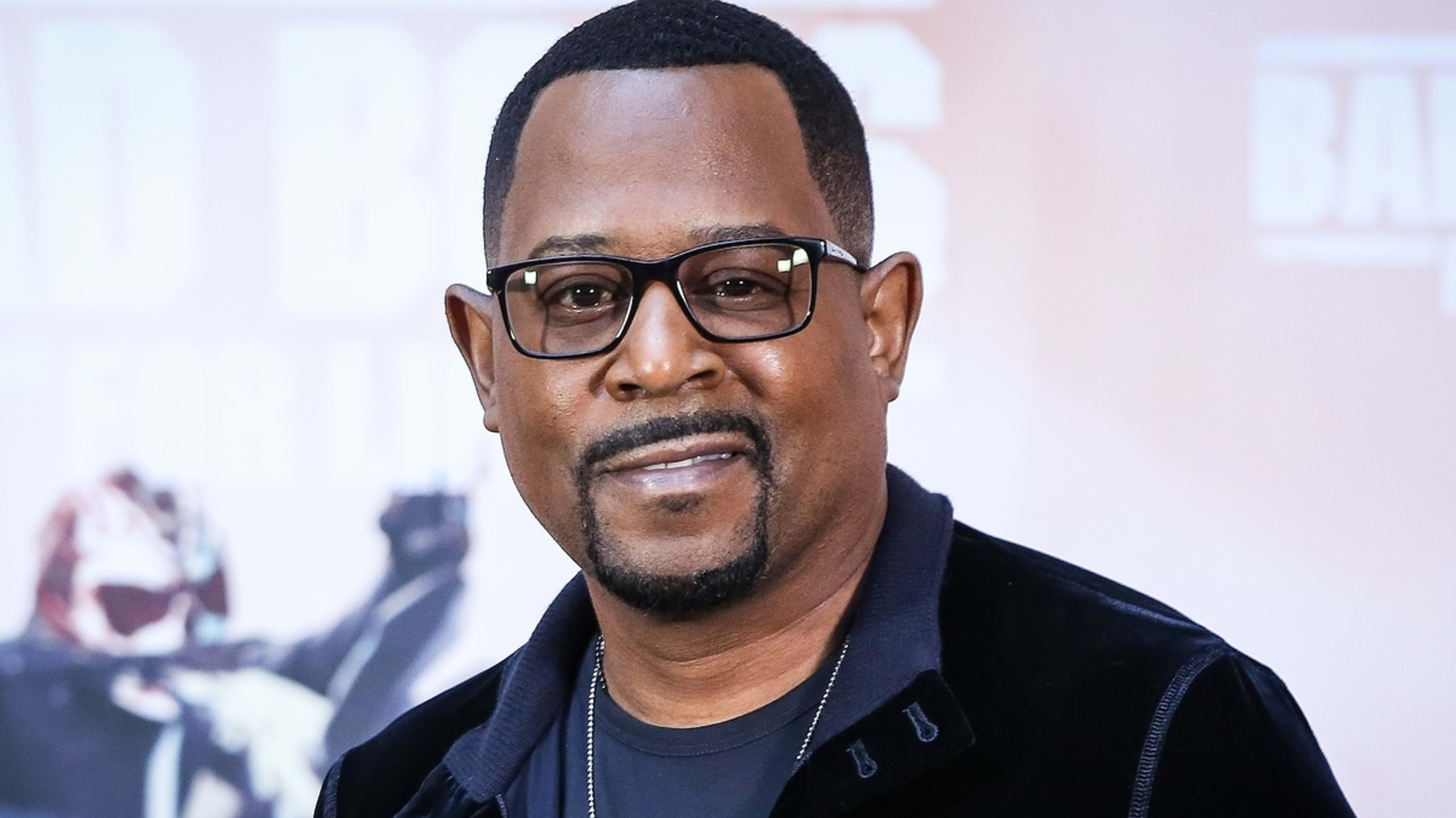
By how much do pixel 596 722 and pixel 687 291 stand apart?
0.47 metres

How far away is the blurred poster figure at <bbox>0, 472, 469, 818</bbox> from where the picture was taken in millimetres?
2703

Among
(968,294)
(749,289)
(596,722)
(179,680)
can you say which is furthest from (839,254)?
(179,680)

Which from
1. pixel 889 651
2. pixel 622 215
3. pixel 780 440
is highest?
pixel 622 215

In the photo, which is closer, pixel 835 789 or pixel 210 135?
pixel 835 789

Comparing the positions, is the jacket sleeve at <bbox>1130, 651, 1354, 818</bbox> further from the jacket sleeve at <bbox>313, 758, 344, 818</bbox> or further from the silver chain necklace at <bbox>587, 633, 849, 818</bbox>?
the jacket sleeve at <bbox>313, 758, 344, 818</bbox>

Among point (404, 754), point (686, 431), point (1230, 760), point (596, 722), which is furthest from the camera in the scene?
point (404, 754)

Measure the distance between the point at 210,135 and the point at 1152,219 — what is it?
1.70 meters

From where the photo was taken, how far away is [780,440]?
129 centimetres

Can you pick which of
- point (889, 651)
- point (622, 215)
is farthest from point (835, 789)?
point (622, 215)

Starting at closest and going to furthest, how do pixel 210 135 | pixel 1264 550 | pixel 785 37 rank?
pixel 785 37
pixel 1264 550
pixel 210 135

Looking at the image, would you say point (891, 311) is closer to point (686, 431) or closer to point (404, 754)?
point (686, 431)

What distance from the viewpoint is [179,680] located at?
2.72 meters

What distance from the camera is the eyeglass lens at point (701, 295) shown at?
1289mm

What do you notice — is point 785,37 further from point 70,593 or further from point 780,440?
point 70,593
